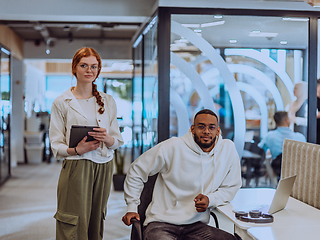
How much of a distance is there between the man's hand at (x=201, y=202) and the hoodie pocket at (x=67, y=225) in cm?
76

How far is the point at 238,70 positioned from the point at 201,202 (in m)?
2.56

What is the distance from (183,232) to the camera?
2340 mm

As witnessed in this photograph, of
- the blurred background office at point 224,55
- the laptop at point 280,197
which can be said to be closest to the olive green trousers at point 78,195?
the laptop at point 280,197

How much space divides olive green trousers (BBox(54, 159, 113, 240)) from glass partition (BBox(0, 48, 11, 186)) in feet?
15.2

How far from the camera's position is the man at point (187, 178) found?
7.68 ft

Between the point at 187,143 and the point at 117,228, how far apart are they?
2.24 m

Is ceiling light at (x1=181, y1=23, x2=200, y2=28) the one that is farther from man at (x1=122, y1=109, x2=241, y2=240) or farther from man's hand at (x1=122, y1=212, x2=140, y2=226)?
man's hand at (x1=122, y1=212, x2=140, y2=226)

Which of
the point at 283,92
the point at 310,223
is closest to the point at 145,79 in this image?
the point at 283,92

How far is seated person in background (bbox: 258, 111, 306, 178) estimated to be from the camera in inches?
180

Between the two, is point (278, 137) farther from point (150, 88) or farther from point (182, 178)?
point (182, 178)

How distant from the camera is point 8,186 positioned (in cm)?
657

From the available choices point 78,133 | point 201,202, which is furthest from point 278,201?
point 78,133

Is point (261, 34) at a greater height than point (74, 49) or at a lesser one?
lesser

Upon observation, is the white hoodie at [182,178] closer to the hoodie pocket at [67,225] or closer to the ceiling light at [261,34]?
the hoodie pocket at [67,225]
